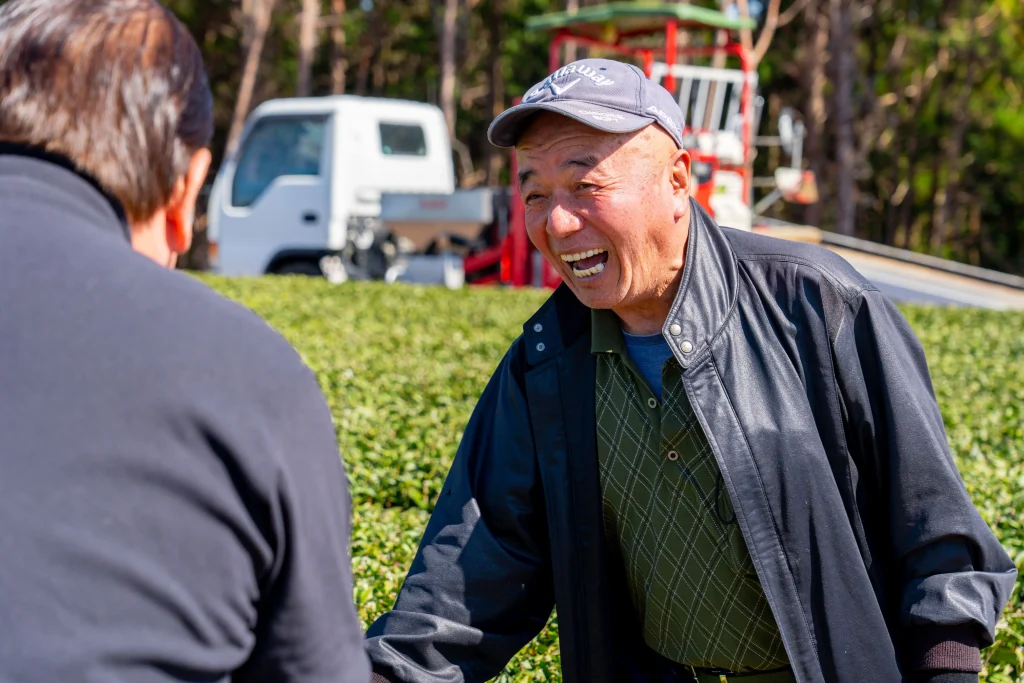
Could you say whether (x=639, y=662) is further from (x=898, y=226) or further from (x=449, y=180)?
(x=898, y=226)

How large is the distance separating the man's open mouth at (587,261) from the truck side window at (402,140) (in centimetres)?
1311

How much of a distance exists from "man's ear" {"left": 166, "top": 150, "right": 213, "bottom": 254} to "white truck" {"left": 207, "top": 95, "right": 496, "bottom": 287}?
12.9 meters

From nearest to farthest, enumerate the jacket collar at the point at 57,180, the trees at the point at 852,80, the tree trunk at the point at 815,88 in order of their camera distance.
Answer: the jacket collar at the point at 57,180 < the tree trunk at the point at 815,88 < the trees at the point at 852,80

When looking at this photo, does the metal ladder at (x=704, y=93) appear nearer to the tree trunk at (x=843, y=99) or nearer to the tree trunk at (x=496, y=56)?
the tree trunk at (x=843, y=99)

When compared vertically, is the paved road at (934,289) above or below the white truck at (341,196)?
below

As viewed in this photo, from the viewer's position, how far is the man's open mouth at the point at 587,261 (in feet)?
8.18

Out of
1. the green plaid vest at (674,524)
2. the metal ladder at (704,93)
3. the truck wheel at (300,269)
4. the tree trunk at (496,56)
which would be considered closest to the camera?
the green plaid vest at (674,524)

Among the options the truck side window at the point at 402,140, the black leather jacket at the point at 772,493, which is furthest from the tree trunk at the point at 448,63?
the black leather jacket at the point at 772,493

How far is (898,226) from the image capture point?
3569 cm

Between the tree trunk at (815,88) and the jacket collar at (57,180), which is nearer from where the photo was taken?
the jacket collar at (57,180)

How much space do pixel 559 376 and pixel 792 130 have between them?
43.4 ft

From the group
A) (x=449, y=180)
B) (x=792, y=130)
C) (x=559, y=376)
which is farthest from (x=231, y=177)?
(x=559, y=376)

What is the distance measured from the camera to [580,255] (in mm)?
2510

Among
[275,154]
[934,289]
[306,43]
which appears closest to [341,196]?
[275,154]
